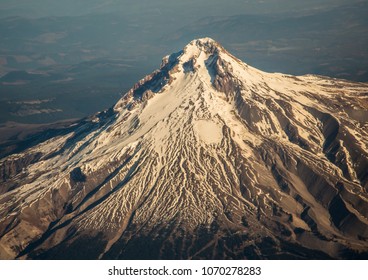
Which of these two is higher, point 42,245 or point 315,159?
point 315,159

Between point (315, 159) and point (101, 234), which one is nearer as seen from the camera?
point (101, 234)

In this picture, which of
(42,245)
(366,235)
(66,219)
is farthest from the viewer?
(66,219)

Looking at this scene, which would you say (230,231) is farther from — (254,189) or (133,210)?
(133,210)

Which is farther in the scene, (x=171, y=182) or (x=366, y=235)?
(x=171, y=182)

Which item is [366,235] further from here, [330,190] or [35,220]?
[35,220]

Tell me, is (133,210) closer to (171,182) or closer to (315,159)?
(171,182)

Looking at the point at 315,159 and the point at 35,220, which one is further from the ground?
the point at 315,159

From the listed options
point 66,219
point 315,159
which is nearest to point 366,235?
point 315,159

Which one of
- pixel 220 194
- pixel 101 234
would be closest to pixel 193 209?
pixel 220 194

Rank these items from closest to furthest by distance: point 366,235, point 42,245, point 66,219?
point 366,235 → point 42,245 → point 66,219
